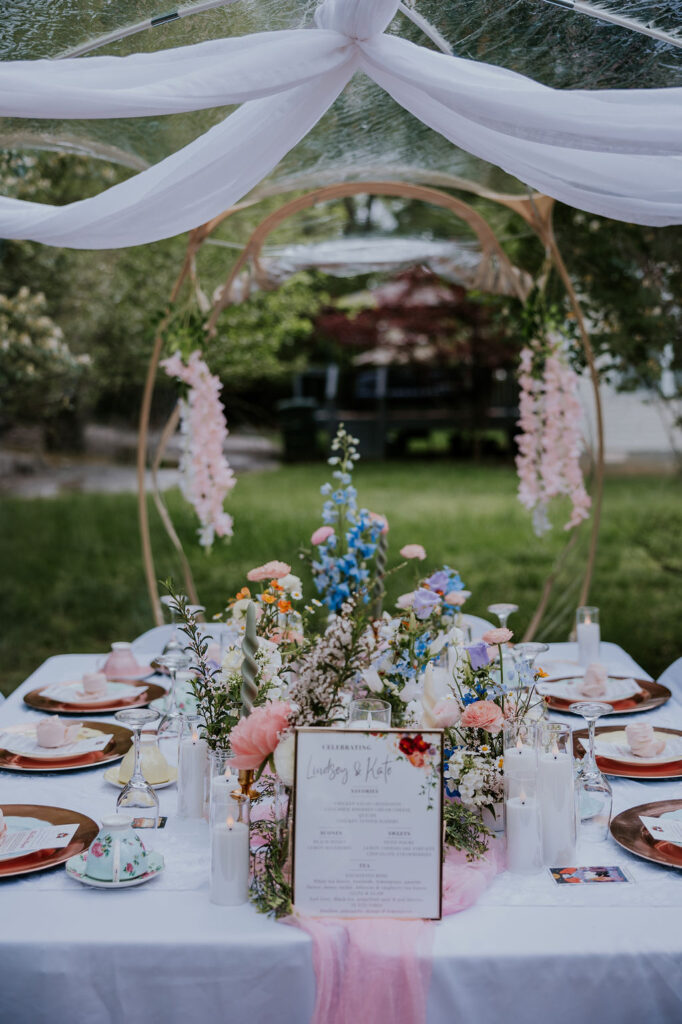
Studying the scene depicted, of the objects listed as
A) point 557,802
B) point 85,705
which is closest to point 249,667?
point 557,802

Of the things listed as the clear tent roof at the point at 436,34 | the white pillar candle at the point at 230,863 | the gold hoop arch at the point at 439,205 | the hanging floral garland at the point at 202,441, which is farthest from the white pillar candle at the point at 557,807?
the hanging floral garland at the point at 202,441

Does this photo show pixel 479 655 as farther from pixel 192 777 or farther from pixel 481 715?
pixel 192 777

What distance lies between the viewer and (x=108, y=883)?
150 cm

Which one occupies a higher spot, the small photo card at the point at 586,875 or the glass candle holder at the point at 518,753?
the glass candle holder at the point at 518,753

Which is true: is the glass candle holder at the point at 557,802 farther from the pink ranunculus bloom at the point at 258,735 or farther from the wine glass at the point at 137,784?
the wine glass at the point at 137,784

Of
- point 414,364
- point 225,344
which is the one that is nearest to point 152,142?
point 225,344

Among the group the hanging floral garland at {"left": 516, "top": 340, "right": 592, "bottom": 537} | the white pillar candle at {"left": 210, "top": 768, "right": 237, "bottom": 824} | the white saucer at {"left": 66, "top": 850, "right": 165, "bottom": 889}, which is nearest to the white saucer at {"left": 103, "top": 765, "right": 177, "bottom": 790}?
the white saucer at {"left": 66, "top": 850, "right": 165, "bottom": 889}

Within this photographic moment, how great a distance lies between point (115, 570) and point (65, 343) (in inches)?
70.4

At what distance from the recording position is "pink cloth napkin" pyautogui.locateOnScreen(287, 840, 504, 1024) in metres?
1.31

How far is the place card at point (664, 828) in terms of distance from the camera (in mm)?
1652

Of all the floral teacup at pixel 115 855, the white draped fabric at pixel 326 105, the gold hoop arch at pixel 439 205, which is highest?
the white draped fabric at pixel 326 105

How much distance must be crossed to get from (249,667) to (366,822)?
303 millimetres

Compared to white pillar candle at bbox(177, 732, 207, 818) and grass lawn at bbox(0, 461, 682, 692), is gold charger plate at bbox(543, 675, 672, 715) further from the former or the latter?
grass lawn at bbox(0, 461, 682, 692)

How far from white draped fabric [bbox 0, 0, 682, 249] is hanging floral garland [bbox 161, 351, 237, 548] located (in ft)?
5.65
